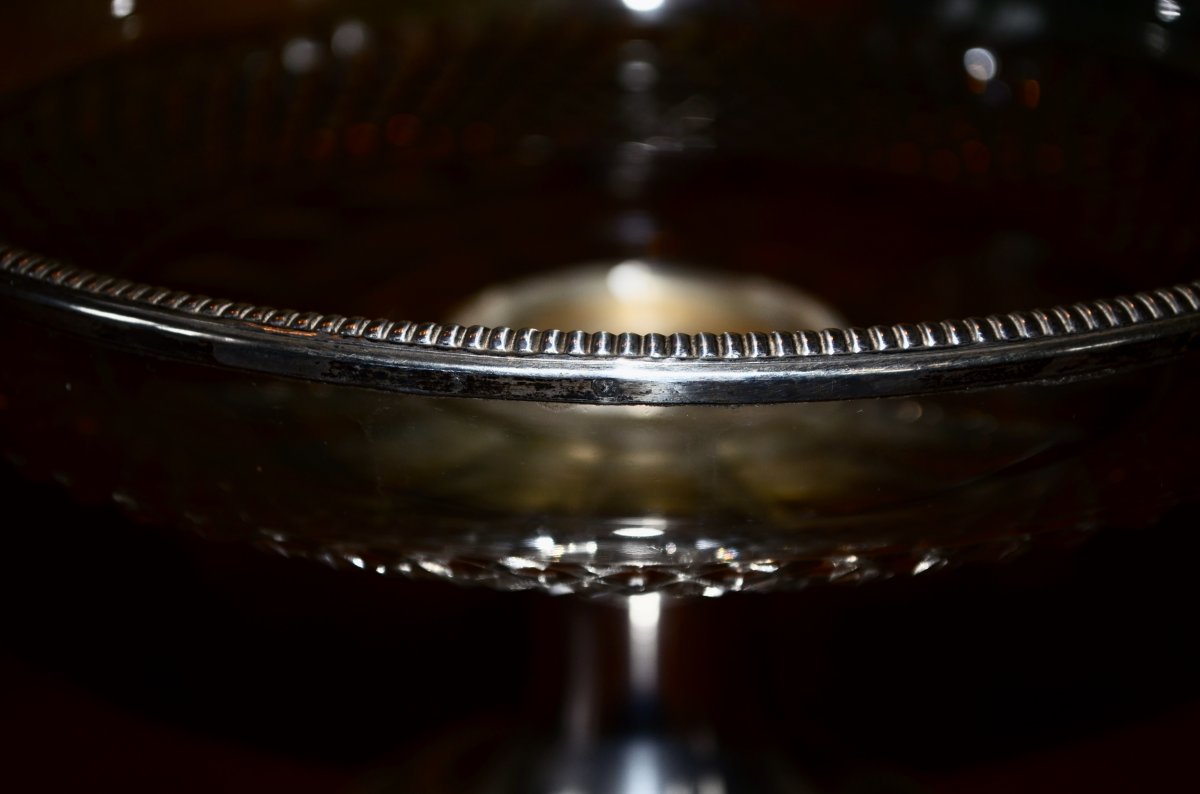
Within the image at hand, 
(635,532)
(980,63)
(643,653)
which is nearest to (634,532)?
(635,532)

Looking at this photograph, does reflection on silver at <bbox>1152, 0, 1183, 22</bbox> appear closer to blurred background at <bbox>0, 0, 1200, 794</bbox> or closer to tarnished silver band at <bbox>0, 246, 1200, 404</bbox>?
blurred background at <bbox>0, 0, 1200, 794</bbox>

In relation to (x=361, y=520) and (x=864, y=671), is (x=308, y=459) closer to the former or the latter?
(x=361, y=520)

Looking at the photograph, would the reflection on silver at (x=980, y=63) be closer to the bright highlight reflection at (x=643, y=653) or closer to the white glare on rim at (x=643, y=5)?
the white glare on rim at (x=643, y=5)

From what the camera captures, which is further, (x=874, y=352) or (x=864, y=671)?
(x=864, y=671)

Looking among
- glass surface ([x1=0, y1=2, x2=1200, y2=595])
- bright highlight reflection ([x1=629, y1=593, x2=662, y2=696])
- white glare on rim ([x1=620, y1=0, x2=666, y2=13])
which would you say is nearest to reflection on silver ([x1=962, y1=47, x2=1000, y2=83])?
glass surface ([x1=0, y1=2, x2=1200, y2=595])

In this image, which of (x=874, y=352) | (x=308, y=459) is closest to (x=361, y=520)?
(x=308, y=459)
